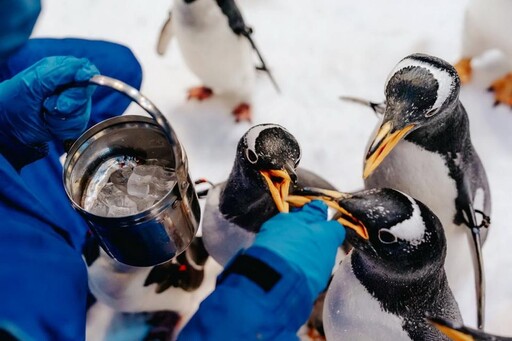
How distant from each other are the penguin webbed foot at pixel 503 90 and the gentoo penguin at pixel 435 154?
1.67 ft

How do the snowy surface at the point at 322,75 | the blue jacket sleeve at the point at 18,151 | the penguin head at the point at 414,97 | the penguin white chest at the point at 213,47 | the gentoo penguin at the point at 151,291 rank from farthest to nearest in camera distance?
1. the snowy surface at the point at 322,75
2. the penguin white chest at the point at 213,47
3. the gentoo penguin at the point at 151,291
4. the blue jacket sleeve at the point at 18,151
5. the penguin head at the point at 414,97

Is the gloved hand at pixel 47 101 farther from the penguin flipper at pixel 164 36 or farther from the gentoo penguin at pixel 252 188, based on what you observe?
the penguin flipper at pixel 164 36

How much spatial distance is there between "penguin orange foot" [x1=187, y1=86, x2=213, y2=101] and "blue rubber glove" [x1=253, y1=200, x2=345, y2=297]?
34.8 inches

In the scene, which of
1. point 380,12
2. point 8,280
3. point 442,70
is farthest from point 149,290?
point 380,12

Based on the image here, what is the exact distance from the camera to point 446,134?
0.93 metres

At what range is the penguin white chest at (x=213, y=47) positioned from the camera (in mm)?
1259

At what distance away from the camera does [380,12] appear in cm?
174

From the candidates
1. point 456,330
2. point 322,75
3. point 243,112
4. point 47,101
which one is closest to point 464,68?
point 322,75

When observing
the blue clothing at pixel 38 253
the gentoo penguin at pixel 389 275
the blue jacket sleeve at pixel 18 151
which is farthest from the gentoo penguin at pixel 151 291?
the gentoo penguin at pixel 389 275

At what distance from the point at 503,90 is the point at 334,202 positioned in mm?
899

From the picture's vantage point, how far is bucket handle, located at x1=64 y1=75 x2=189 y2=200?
69 centimetres

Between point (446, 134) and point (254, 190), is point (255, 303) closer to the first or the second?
point (254, 190)

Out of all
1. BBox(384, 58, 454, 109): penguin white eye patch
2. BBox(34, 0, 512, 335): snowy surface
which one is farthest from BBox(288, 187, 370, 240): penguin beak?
BBox(34, 0, 512, 335): snowy surface

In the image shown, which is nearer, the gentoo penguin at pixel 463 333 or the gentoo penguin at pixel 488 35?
the gentoo penguin at pixel 463 333
